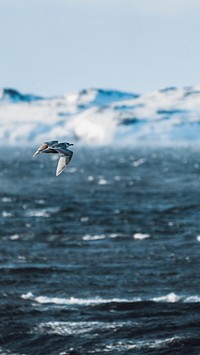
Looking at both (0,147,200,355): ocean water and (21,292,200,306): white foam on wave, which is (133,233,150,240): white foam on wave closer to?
(0,147,200,355): ocean water

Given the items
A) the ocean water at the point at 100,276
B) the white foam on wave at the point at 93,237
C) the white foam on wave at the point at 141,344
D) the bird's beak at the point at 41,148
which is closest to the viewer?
the bird's beak at the point at 41,148

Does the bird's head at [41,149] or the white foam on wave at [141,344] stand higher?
the bird's head at [41,149]

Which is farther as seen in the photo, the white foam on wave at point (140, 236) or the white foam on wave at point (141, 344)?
the white foam on wave at point (140, 236)

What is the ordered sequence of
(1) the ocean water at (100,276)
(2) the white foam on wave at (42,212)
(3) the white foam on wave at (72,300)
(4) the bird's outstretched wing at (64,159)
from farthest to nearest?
(2) the white foam on wave at (42,212)
(3) the white foam on wave at (72,300)
(1) the ocean water at (100,276)
(4) the bird's outstretched wing at (64,159)

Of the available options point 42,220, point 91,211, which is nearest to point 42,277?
point 42,220

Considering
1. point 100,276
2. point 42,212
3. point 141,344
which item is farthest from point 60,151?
point 42,212

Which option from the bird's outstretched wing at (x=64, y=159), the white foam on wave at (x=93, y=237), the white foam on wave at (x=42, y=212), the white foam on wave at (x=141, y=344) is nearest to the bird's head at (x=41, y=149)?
the bird's outstretched wing at (x=64, y=159)

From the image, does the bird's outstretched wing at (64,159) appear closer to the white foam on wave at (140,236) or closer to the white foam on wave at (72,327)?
the white foam on wave at (72,327)

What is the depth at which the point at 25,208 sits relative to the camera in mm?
96125

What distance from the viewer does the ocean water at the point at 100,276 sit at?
41094mm

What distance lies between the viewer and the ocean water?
41094 mm

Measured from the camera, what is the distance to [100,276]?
55625 mm

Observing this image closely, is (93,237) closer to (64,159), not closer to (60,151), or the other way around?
(64,159)

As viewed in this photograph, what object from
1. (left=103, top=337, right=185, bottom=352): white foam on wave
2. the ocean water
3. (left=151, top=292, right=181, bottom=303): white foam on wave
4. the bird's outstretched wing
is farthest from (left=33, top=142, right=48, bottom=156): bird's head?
(left=151, top=292, right=181, bottom=303): white foam on wave
